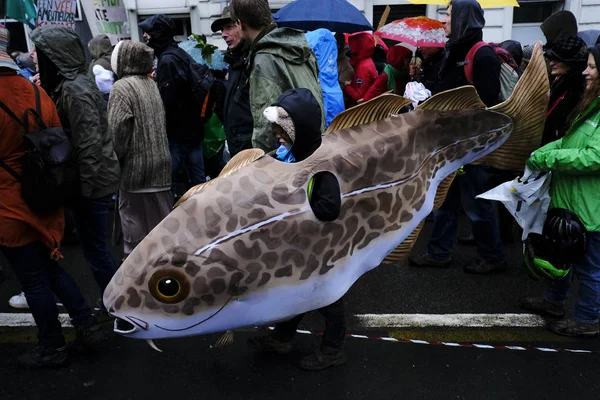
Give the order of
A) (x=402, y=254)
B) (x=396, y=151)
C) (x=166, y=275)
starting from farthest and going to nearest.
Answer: (x=402, y=254) < (x=396, y=151) < (x=166, y=275)

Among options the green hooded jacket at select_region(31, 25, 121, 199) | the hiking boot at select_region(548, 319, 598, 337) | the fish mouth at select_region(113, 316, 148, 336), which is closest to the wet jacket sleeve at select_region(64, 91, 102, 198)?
the green hooded jacket at select_region(31, 25, 121, 199)

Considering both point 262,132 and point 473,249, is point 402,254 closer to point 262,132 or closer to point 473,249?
point 262,132

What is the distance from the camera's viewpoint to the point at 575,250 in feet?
10.3

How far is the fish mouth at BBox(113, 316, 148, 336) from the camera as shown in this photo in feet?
7.63

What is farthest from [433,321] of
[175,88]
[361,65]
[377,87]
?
[361,65]

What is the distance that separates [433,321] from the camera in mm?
3717

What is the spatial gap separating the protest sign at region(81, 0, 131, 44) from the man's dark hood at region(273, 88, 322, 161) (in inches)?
207

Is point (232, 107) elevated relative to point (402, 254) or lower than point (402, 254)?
elevated

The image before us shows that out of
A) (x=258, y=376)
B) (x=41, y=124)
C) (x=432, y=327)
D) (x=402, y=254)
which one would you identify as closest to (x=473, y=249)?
(x=432, y=327)

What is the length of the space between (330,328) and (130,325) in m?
1.19

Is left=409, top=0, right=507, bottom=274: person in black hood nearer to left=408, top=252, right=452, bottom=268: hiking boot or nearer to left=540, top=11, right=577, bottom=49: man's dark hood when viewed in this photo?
left=408, top=252, right=452, bottom=268: hiking boot

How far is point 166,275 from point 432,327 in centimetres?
212

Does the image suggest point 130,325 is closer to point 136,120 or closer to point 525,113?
point 136,120

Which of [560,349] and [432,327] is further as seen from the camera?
[432,327]
